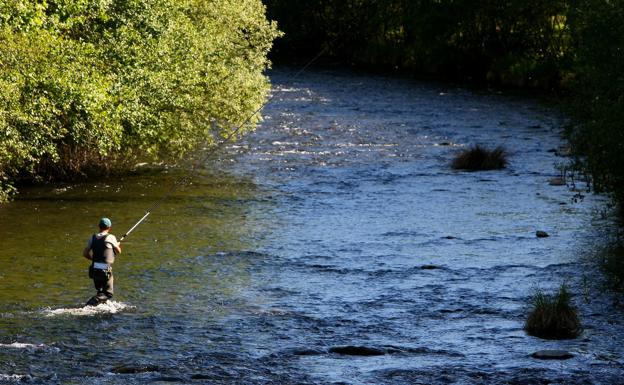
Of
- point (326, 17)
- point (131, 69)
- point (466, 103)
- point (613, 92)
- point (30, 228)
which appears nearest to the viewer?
point (613, 92)

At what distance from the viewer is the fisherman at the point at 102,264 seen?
67.5 ft

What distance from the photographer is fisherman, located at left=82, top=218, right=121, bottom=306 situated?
2056 centimetres

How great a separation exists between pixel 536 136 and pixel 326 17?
139 ft

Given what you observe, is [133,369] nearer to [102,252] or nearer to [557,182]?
[102,252]

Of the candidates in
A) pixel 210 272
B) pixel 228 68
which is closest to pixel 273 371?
pixel 210 272

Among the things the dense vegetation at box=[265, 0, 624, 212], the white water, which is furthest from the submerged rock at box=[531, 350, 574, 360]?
the dense vegetation at box=[265, 0, 624, 212]

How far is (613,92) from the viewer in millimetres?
26516

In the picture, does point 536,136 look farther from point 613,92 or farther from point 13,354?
point 13,354

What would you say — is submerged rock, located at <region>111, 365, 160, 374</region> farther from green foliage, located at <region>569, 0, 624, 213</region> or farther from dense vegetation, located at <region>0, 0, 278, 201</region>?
green foliage, located at <region>569, 0, 624, 213</region>

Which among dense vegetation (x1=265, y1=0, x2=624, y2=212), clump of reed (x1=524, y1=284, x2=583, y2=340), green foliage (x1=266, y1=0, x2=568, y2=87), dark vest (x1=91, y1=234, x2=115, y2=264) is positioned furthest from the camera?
green foliage (x1=266, y1=0, x2=568, y2=87)

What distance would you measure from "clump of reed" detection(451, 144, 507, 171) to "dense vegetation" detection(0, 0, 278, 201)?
6.94 metres

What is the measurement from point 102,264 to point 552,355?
785 cm

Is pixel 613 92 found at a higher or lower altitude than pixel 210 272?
higher

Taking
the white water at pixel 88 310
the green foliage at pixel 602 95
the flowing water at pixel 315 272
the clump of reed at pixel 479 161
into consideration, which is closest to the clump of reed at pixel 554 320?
the flowing water at pixel 315 272
